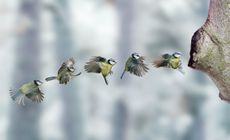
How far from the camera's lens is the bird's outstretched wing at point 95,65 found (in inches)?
12.3

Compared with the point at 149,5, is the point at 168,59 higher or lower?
higher

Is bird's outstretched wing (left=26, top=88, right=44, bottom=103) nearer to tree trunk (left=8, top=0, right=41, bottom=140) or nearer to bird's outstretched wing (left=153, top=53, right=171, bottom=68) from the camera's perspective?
bird's outstretched wing (left=153, top=53, right=171, bottom=68)

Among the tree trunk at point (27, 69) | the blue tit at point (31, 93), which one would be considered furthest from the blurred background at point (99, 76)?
the blue tit at point (31, 93)

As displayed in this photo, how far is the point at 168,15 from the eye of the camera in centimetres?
142

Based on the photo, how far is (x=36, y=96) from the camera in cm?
32

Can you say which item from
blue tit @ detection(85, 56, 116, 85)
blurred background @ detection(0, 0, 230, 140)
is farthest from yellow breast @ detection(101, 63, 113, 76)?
blurred background @ detection(0, 0, 230, 140)

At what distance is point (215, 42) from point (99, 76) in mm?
1082

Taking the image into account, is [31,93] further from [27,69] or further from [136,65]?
[27,69]

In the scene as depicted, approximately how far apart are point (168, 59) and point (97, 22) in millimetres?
1047

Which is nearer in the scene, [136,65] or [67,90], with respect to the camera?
[136,65]

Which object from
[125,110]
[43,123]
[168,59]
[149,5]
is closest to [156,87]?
[125,110]

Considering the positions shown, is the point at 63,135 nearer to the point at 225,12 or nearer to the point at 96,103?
the point at 96,103

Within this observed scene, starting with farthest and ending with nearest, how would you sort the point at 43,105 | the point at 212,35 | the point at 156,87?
the point at 156,87 < the point at 43,105 < the point at 212,35

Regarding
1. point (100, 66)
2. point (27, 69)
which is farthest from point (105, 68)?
point (27, 69)
